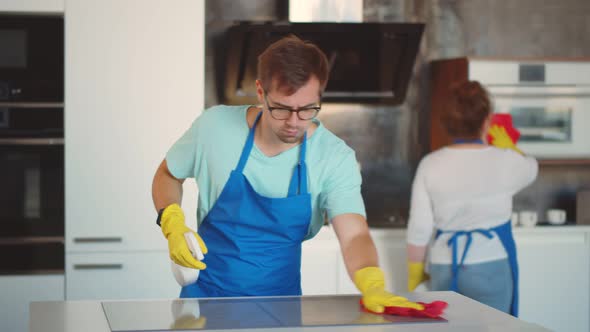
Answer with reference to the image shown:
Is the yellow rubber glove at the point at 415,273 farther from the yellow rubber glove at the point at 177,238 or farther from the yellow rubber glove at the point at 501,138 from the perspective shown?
the yellow rubber glove at the point at 177,238

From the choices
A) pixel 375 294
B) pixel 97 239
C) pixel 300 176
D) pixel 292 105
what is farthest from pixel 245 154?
pixel 97 239

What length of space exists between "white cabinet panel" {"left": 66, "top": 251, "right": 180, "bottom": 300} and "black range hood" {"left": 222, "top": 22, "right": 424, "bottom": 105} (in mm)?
903

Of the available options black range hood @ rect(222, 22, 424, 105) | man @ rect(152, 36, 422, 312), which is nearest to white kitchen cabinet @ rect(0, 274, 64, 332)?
black range hood @ rect(222, 22, 424, 105)

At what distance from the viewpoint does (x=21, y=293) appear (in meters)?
3.25

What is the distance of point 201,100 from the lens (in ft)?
10.8

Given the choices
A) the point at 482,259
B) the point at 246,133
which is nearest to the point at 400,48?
the point at 482,259

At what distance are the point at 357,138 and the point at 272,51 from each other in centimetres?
220

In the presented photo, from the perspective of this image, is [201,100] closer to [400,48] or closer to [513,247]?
[400,48]

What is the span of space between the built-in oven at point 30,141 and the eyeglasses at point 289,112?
1.65 m

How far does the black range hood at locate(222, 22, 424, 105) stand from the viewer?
11.6ft

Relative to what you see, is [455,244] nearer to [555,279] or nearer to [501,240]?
[501,240]

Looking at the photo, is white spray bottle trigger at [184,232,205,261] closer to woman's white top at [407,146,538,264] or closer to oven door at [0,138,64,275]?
woman's white top at [407,146,538,264]

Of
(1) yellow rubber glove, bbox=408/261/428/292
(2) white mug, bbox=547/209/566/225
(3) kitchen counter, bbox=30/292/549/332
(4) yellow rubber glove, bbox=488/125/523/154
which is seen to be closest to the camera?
(3) kitchen counter, bbox=30/292/549/332

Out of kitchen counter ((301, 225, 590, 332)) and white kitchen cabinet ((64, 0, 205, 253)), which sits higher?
white kitchen cabinet ((64, 0, 205, 253))
